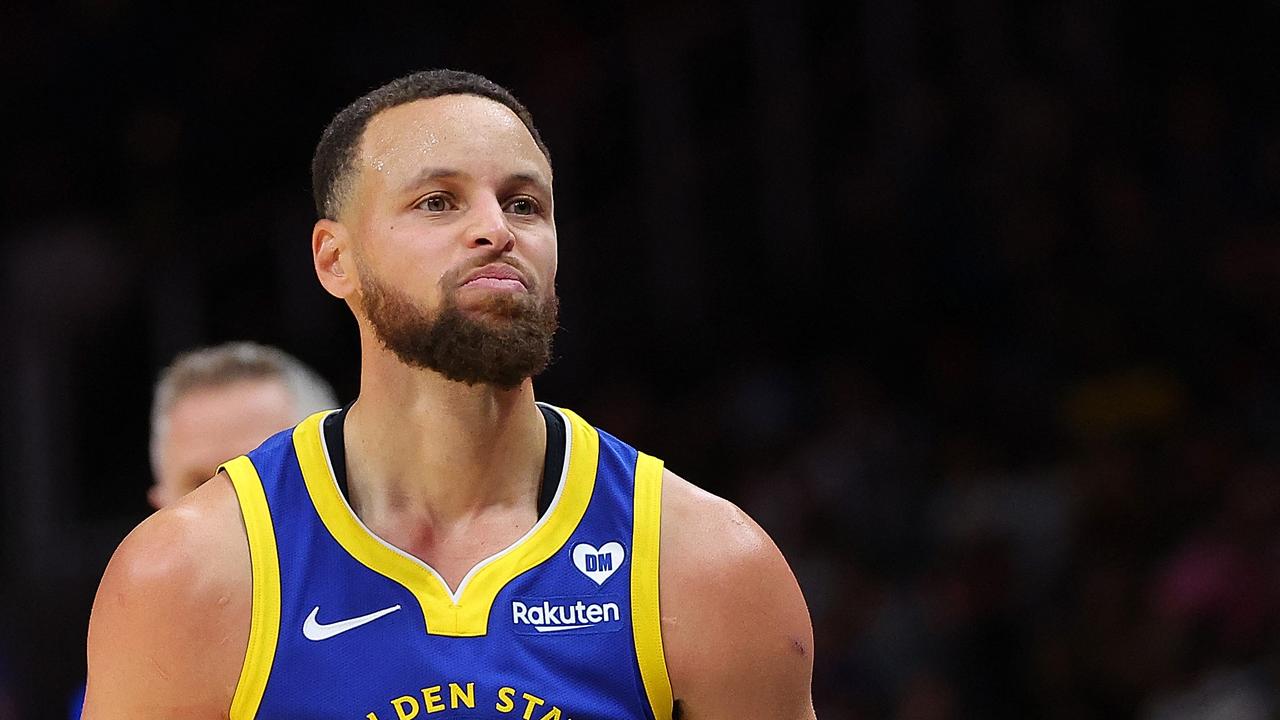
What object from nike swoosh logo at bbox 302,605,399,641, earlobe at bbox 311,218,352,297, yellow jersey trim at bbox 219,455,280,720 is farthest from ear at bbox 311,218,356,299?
nike swoosh logo at bbox 302,605,399,641

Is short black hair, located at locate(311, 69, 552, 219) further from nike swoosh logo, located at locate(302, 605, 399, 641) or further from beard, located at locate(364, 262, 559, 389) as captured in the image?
nike swoosh logo, located at locate(302, 605, 399, 641)

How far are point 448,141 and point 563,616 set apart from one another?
2.53ft

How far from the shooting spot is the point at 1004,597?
278 inches

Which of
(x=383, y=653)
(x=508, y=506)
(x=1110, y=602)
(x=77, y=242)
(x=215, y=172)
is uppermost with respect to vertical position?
(x=215, y=172)


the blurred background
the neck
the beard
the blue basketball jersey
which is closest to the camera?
the blue basketball jersey

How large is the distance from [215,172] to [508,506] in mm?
6113

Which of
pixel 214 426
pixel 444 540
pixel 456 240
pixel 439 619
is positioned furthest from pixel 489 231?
pixel 214 426

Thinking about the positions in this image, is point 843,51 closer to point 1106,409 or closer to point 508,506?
point 1106,409

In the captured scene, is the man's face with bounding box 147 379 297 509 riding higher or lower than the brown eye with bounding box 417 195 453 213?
lower

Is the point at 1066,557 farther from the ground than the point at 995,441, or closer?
closer

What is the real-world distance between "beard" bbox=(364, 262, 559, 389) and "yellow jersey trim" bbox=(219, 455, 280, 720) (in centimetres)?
33

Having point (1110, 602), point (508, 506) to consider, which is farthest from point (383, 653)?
point (1110, 602)

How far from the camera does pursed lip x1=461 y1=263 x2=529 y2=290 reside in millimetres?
2694

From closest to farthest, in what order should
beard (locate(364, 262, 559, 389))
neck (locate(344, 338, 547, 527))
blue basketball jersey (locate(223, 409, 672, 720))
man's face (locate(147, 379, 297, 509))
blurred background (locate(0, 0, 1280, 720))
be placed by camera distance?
1. blue basketball jersey (locate(223, 409, 672, 720))
2. beard (locate(364, 262, 559, 389))
3. neck (locate(344, 338, 547, 527))
4. man's face (locate(147, 379, 297, 509))
5. blurred background (locate(0, 0, 1280, 720))
